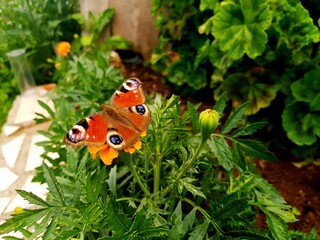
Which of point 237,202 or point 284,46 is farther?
point 284,46

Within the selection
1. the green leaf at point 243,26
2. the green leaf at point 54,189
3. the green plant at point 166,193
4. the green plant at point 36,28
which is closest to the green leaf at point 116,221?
the green plant at point 166,193

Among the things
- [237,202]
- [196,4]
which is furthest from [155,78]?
[237,202]

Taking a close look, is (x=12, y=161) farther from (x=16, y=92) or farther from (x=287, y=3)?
(x=287, y=3)

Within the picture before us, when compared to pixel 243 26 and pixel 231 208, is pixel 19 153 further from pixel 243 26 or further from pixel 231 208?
pixel 231 208

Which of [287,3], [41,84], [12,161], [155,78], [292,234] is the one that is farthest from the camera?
[41,84]

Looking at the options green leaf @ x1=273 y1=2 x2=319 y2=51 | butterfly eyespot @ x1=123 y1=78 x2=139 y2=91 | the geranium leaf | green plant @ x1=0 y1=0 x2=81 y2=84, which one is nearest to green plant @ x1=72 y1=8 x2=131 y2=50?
green plant @ x1=0 y1=0 x2=81 y2=84

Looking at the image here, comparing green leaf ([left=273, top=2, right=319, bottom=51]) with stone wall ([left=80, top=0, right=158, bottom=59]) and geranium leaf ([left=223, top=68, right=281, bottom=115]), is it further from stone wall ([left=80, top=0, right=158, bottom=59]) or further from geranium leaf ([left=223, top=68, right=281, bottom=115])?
stone wall ([left=80, top=0, right=158, bottom=59])
